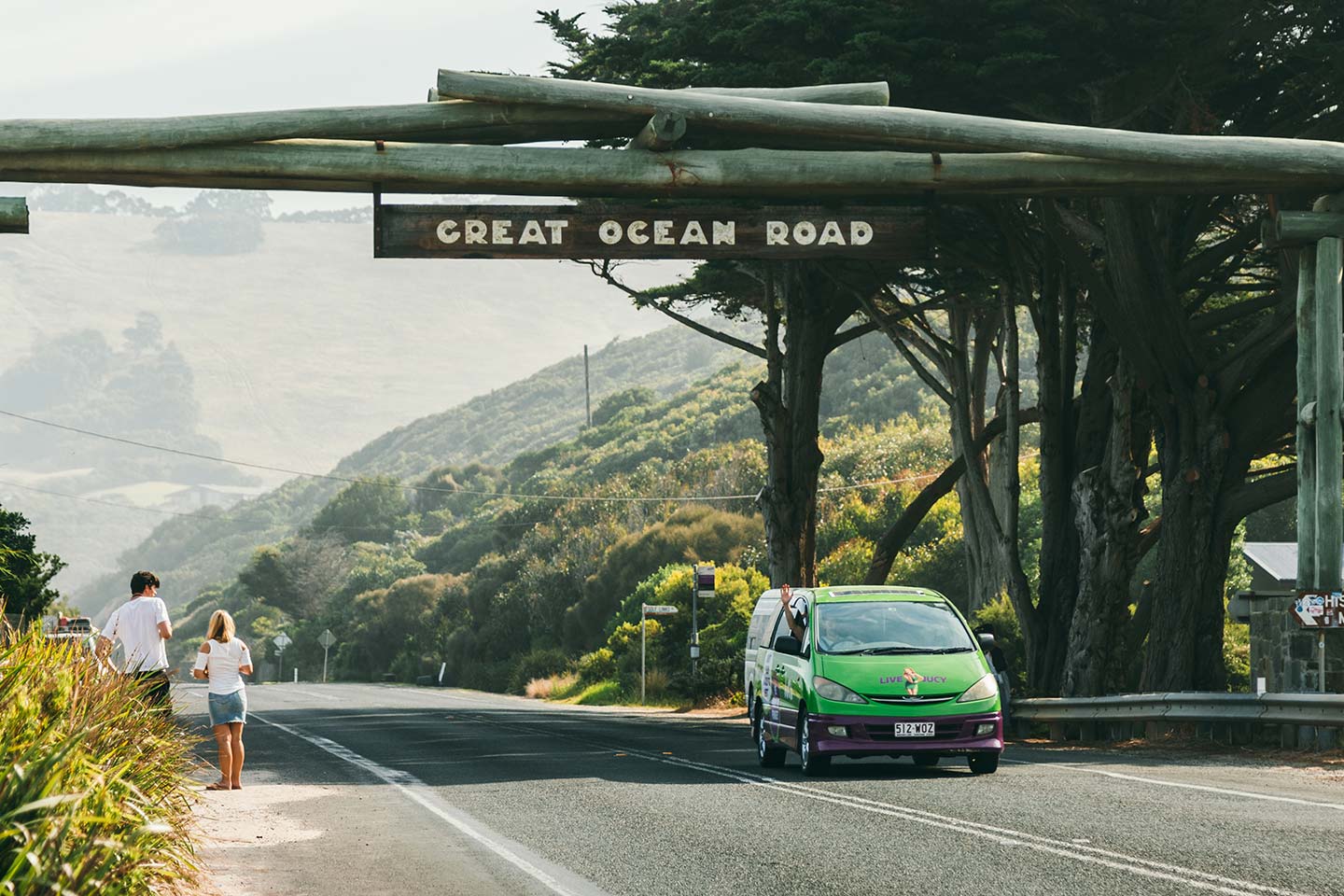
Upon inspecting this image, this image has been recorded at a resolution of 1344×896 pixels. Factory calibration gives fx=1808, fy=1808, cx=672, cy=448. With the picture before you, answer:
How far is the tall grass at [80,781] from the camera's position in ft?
22.7

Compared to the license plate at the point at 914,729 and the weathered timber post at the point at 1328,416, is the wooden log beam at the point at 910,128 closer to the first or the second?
the weathered timber post at the point at 1328,416

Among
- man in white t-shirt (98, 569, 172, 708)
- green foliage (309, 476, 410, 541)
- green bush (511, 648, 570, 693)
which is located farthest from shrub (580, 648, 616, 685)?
green foliage (309, 476, 410, 541)

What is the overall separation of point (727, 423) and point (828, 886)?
87.8 m

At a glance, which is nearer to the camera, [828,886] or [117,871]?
[117,871]

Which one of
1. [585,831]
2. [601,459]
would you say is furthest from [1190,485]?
[601,459]

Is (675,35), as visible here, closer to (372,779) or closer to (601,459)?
(372,779)

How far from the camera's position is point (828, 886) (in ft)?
33.2

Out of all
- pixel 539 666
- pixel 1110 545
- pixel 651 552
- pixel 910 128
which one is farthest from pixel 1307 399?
pixel 539 666

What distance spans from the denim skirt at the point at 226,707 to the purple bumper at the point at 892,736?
5301mm

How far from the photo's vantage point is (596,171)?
59.8 feet

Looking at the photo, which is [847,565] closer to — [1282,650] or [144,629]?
[1282,650]

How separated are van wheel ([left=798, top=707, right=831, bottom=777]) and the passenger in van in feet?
3.01

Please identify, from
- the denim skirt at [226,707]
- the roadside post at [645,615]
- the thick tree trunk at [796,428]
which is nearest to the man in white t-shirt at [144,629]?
the denim skirt at [226,707]

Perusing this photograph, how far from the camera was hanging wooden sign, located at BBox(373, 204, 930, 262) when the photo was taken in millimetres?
18125
